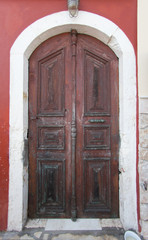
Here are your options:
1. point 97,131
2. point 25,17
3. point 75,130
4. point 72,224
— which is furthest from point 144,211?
point 25,17

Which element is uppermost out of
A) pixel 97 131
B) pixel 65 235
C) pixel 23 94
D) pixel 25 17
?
pixel 25 17

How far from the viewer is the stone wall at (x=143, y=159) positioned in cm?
197

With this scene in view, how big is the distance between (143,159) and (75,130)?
946 millimetres

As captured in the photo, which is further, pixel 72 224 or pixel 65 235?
pixel 72 224

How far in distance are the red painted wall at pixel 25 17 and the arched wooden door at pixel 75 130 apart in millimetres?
326

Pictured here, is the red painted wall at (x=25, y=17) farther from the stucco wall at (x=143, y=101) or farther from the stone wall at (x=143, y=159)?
the stone wall at (x=143, y=159)

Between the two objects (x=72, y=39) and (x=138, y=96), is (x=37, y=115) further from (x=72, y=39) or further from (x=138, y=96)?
(x=138, y=96)

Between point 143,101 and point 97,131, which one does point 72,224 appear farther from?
point 143,101

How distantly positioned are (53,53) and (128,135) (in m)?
1.55

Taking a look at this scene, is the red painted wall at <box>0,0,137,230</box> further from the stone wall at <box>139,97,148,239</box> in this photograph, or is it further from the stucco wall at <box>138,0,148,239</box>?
the stone wall at <box>139,97,148,239</box>

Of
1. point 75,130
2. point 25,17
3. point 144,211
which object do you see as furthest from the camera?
point 75,130

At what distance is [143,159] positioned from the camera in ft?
6.58

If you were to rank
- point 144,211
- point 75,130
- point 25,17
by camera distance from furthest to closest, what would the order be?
point 75,130 → point 25,17 → point 144,211

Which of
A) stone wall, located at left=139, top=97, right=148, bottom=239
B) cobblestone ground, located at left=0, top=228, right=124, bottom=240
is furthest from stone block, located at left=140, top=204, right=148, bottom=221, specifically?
cobblestone ground, located at left=0, top=228, right=124, bottom=240
